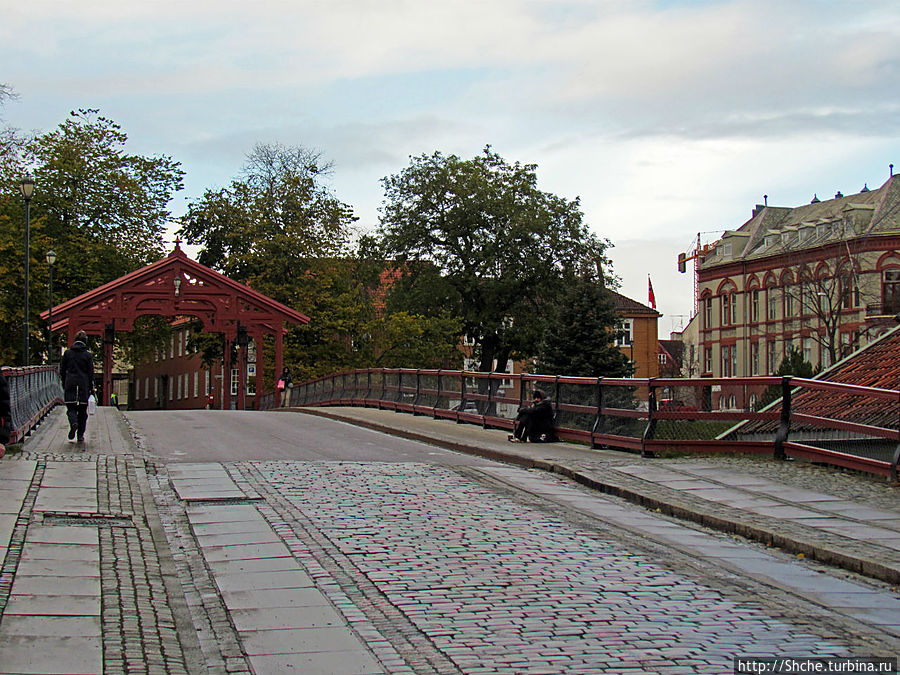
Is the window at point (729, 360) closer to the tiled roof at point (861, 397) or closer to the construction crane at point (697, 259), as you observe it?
the construction crane at point (697, 259)

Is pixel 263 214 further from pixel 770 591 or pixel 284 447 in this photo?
pixel 770 591

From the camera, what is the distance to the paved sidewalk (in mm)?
9602

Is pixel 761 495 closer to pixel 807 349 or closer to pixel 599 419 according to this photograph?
pixel 599 419

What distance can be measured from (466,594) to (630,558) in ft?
6.55

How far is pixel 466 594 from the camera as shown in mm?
7609

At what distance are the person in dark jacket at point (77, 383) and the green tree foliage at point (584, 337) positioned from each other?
2711 cm

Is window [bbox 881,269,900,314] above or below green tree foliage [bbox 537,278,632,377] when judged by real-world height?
above

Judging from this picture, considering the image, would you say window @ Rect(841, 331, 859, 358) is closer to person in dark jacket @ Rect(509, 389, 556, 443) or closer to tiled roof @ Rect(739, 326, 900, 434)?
tiled roof @ Rect(739, 326, 900, 434)

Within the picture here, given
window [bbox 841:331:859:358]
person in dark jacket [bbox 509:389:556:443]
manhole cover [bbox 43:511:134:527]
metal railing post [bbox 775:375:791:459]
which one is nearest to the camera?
manhole cover [bbox 43:511:134:527]

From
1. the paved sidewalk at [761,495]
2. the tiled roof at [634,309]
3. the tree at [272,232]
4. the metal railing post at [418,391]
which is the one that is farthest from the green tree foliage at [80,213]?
the tiled roof at [634,309]

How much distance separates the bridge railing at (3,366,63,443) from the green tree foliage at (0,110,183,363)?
28300 millimetres

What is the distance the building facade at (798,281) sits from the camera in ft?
201

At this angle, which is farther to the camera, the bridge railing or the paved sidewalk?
the bridge railing

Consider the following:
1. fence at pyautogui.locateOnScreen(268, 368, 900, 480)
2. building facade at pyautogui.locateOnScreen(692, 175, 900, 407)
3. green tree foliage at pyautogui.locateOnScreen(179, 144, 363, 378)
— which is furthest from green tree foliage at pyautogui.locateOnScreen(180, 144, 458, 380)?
fence at pyautogui.locateOnScreen(268, 368, 900, 480)
